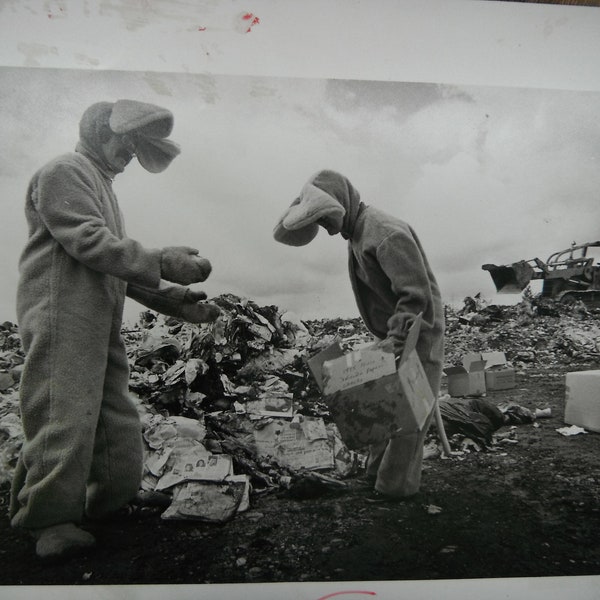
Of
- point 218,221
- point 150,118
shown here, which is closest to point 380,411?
point 218,221

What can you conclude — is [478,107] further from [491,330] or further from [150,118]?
[150,118]

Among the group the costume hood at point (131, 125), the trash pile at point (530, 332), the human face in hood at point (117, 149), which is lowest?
the trash pile at point (530, 332)

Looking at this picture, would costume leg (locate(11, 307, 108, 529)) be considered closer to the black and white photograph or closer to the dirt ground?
the black and white photograph

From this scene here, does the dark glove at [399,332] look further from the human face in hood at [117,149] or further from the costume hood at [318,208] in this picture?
the human face in hood at [117,149]

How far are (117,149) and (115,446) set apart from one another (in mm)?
860

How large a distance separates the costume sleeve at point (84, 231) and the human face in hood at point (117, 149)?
0.11 m

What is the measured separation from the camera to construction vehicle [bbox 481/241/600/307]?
157 centimetres

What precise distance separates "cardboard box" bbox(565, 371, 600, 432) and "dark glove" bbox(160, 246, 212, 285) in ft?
4.22

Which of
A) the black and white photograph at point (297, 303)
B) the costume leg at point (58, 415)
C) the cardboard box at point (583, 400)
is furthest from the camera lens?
the cardboard box at point (583, 400)

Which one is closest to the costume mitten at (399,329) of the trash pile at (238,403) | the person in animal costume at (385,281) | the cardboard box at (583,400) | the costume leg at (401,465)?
the person in animal costume at (385,281)

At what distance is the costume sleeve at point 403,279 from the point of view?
1341mm

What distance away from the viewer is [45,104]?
1486mm

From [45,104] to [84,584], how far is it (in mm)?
1487

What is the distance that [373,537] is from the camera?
135 centimetres
